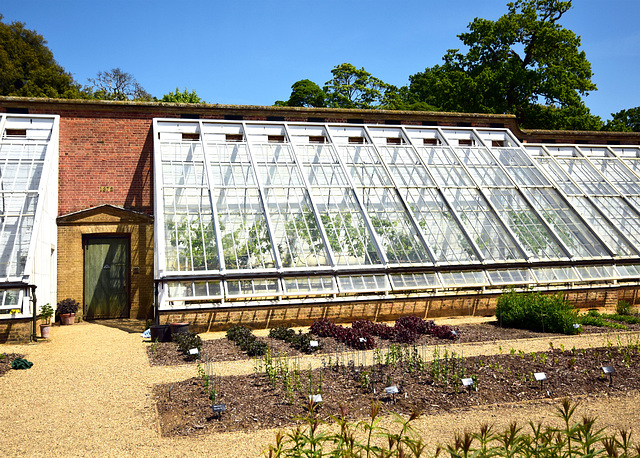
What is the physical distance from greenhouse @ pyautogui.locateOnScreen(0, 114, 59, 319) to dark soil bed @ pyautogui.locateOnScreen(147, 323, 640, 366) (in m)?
3.70

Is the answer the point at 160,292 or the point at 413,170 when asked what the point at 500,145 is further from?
the point at 160,292

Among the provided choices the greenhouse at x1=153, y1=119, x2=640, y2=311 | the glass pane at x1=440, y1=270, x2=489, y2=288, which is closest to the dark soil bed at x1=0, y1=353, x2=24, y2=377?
the greenhouse at x1=153, y1=119, x2=640, y2=311

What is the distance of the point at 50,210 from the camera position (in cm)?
1588

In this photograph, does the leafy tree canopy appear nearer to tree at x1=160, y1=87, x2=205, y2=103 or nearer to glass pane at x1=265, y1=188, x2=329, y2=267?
tree at x1=160, y1=87, x2=205, y2=103

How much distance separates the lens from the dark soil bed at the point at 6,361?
9801mm

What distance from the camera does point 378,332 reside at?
12.3 meters

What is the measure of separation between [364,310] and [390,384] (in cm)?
644

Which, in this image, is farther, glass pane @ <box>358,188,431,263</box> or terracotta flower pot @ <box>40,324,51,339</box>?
glass pane @ <box>358,188,431,263</box>

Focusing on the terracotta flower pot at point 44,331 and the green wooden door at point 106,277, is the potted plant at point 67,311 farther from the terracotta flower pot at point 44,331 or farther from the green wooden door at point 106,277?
the terracotta flower pot at point 44,331

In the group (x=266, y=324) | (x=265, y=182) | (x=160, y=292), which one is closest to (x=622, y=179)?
(x=265, y=182)

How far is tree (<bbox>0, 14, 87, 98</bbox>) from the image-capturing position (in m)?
34.6

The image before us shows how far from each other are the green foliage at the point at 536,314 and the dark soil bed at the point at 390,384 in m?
2.81

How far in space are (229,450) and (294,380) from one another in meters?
2.61

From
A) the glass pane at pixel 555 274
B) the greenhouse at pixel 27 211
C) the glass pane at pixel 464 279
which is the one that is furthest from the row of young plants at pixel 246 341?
the glass pane at pixel 555 274
